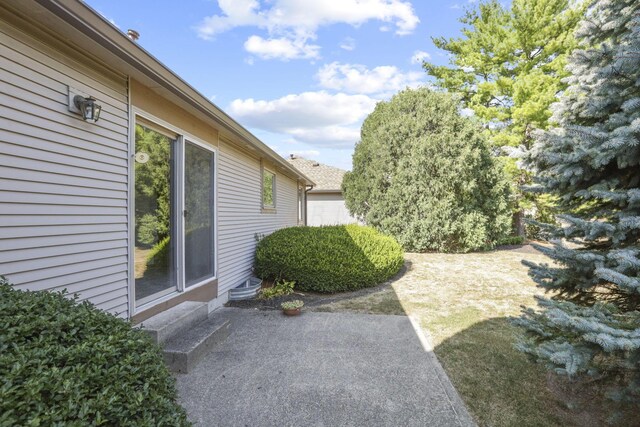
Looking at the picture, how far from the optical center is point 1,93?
2.25 meters

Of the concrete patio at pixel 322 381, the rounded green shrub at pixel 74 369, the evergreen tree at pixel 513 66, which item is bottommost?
the concrete patio at pixel 322 381

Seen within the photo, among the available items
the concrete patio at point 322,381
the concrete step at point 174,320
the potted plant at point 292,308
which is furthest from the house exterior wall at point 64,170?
the potted plant at point 292,308

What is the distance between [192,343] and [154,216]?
5.07 ft

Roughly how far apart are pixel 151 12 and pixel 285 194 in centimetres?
575

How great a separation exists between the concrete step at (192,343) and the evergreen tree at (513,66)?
35.2 feet

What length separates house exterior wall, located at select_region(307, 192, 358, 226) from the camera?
17.9 meters

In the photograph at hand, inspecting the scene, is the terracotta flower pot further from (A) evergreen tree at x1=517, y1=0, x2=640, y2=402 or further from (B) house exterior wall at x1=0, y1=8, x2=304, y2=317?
(A) evergreen tree at x1=517, y1=0, x2=640, y2=402

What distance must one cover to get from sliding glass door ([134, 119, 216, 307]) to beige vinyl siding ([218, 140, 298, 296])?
1.41ft

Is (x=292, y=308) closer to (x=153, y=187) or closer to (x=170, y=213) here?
(x=170, y=213)

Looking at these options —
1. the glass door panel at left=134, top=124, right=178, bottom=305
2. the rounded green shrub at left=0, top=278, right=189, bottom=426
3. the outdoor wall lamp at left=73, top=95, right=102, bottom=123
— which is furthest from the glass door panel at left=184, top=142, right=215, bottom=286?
the rounded green shrub at left=0, top=278, right=189, bottom=426

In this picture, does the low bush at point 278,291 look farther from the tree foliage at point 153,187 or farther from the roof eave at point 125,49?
the roof eave at point 125,49

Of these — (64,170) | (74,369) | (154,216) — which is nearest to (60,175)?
(64,170)

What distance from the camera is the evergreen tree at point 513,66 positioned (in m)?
11.7

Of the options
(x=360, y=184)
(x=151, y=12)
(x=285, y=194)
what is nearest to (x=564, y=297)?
(x=151, y=12)
